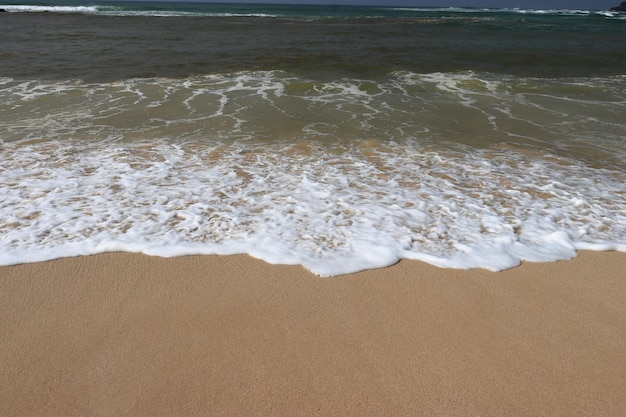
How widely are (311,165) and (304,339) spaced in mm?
3052

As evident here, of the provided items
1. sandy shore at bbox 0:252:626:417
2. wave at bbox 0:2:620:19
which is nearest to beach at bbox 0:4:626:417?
sandy shore at bbox 0:252:626:417

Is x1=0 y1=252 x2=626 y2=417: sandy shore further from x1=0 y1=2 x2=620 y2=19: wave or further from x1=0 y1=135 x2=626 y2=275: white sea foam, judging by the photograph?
x1=0 y1=2 x2=620 y2=19: wave

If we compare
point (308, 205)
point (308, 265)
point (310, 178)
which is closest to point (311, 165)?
point (310, 178)

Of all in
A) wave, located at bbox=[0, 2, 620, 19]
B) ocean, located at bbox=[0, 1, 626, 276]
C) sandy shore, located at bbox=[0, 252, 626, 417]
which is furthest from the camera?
wave, located at bbox=[0, 2, 620, 19]

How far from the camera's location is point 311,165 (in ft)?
18.2

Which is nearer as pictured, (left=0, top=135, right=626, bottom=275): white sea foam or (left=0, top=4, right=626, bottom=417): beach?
(left=0, top=4, right=626, bottom=417): beach

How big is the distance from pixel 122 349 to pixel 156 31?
79.2 feet

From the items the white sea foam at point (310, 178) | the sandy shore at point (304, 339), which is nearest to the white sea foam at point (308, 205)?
the white sea foam at point (310, 178)

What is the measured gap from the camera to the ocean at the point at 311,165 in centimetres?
377

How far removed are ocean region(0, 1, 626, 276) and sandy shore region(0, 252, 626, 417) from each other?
253 mm

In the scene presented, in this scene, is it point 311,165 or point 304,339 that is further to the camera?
point 311,165

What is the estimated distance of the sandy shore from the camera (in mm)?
2352

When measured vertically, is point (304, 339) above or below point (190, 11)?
above

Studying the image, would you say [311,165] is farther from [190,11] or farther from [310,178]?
[190,11]
